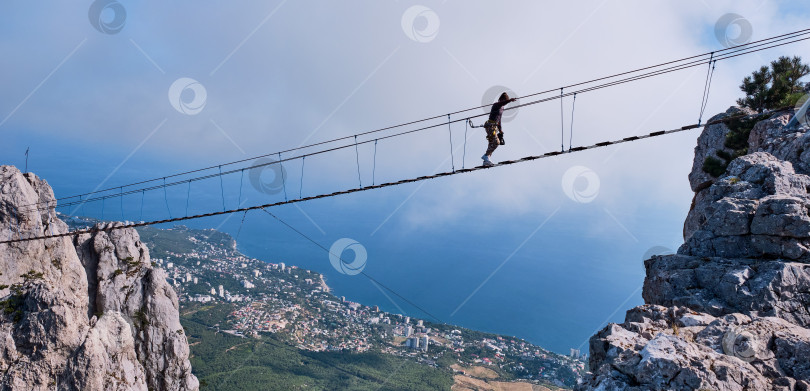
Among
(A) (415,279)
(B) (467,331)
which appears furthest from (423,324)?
(A) (415,279)

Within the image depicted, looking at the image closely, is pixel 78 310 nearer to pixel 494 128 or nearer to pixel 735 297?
pixel 494 128

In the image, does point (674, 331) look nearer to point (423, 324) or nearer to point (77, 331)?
point (77, 331)

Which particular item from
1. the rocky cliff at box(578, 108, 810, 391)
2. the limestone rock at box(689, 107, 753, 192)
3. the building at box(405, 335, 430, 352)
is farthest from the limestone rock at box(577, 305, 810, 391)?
the building at box(405, 335, 430, 352)

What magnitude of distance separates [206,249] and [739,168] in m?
178

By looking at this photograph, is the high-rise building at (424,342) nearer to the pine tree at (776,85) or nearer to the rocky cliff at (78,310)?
the rocky cliff at (78,310)

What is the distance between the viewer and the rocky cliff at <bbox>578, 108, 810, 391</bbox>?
745 centimetres

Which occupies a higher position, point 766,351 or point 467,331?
point 467,331

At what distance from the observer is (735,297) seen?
11.6 metres

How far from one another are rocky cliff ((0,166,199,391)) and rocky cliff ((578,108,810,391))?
2917 centimetres

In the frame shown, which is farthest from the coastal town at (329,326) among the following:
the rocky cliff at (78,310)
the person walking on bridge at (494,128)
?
the person walking on bridge at (494,128)

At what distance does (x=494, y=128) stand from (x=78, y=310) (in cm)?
2947

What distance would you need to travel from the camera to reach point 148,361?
28.2m

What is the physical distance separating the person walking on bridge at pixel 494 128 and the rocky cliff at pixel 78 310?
27.5 m

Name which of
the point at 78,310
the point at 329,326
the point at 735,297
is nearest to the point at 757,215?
the point at 735,297
